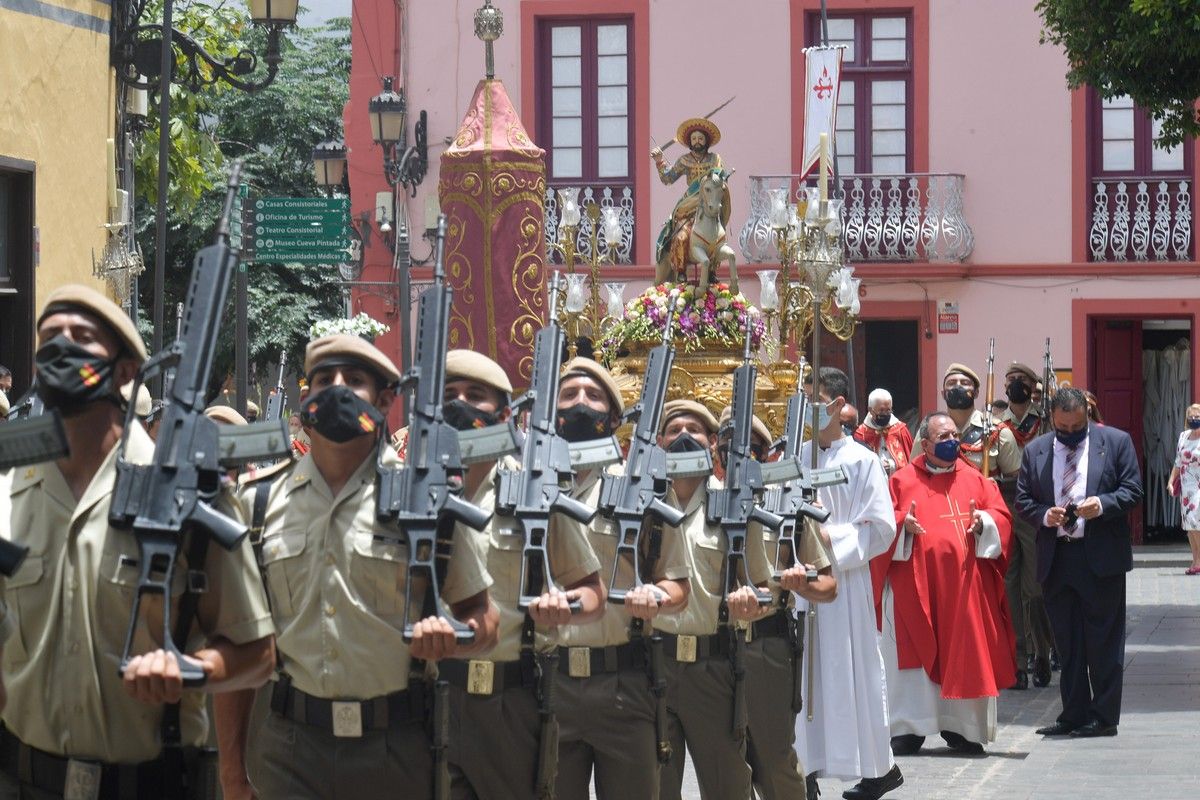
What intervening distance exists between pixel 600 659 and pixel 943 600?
203 inches

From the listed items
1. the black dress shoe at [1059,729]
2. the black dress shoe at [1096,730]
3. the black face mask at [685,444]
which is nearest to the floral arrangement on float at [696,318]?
the black dress shoe at [1059,729]

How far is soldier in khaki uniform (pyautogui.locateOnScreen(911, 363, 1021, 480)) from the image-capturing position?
15.4 m

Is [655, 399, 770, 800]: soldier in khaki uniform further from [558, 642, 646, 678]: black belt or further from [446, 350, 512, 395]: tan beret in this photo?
[446, 350, 512, 395]: tan beret

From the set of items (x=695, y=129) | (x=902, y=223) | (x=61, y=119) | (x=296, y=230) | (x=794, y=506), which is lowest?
(x=794, y=506)

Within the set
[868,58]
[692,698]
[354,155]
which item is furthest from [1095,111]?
[692,698]

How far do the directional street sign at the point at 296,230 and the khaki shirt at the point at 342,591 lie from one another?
7.85 m

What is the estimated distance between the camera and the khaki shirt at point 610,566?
7.88 meters

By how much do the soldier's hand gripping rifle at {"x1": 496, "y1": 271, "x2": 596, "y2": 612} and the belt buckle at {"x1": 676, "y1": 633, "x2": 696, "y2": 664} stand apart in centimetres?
120

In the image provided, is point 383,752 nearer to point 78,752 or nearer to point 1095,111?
point 78,752

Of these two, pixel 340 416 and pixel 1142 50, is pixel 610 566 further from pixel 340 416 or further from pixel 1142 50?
pixel 1142 50

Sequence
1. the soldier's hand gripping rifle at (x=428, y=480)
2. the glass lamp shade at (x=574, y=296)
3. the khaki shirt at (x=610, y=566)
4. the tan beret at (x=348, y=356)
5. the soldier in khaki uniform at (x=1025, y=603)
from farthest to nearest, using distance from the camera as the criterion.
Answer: the glass lamp shade at (x=574, y=296), the soldier in khaki uniform at (x=1025, y=603), the khaki shirt at (x=610, y=566), the tan beret at (x=348, y=356), the soldier's hand gripping rifle at (x=428, y=480)

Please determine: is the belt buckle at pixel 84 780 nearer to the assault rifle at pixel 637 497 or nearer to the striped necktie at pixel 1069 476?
the assault rifle at pixel 637 497

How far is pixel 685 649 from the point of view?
8680mm

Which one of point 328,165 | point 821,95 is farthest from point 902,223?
point 328,165
